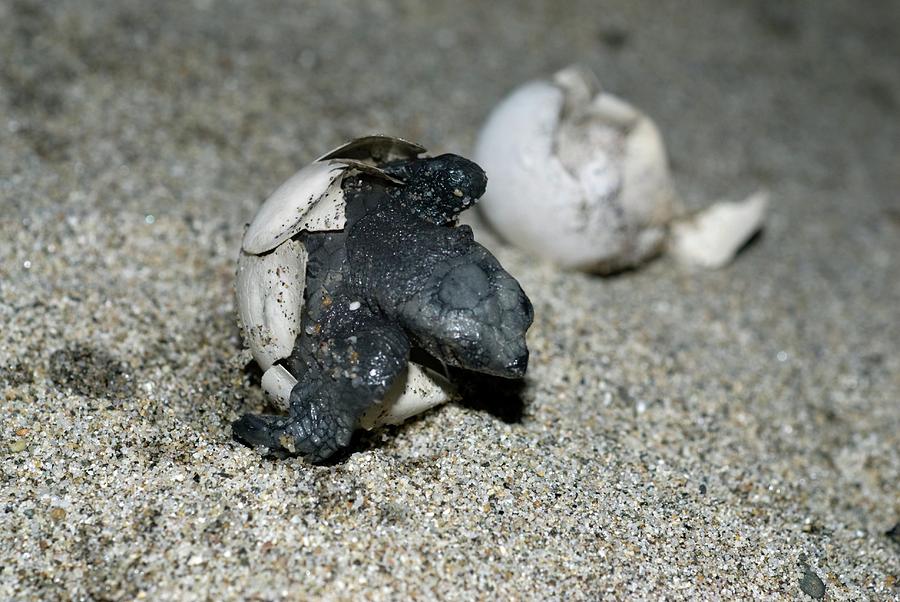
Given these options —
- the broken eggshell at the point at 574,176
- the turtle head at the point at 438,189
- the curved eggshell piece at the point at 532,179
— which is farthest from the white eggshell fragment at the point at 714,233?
the turtle head at the point at 438,189

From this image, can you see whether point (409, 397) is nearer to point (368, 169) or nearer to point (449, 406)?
point (449, 406)

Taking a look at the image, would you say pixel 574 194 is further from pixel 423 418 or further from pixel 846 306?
pixel 846 306

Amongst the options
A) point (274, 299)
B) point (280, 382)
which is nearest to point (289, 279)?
point (274, 299)

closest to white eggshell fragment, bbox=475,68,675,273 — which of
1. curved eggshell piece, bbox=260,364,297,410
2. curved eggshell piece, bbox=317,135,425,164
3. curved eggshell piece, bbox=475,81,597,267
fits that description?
curved eggshell piece, bbox=475,81,597,267

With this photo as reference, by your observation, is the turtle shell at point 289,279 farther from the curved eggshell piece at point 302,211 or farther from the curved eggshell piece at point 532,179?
the curved eggshell piece at point 532,179

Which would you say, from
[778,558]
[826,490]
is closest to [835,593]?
[778,558]

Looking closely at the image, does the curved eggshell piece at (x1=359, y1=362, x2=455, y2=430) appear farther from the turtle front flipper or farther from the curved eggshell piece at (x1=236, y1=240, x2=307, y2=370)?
the curved eggshell piece at (x1=236, y1=240, x2=307, y2=370)
